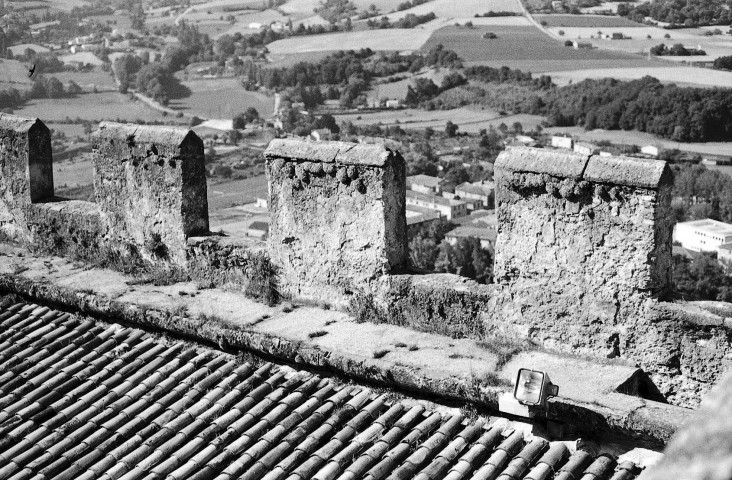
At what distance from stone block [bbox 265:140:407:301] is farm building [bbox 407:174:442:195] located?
30.4m

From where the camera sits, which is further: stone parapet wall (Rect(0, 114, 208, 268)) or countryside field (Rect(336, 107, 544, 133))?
countryside field (Rect(336, 107, 544, 133))

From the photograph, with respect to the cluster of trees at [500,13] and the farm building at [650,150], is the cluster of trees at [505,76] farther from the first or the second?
the farm building at [650,150]

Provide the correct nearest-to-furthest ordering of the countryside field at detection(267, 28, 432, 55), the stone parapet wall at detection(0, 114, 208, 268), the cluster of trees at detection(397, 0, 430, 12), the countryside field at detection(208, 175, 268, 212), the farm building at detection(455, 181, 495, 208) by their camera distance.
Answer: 1. the stone parapet wall at detection(0, 114, 208, 268)
2. the countryside field at detection(208, 175, 268, 212)
3. the farm building at detection(455, 181, 495, 208)
4. the countryside field at detection(267, 28, 432, 55)
5. the cluster of trees at detection(397, 0, 430, 12)

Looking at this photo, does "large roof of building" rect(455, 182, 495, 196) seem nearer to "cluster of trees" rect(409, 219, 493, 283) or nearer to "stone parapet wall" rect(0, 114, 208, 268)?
"cluster of trees" rect(409, 219, 493, 283)

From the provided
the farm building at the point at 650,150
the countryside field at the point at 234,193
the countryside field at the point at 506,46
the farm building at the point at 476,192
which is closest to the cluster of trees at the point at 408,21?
the countryside field at the point at 506,46

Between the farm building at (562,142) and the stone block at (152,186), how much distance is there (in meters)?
28.8

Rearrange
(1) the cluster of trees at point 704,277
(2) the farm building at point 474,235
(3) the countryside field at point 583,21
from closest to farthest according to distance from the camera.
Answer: (1) the cluster of trees at point 704,277, (2) the farm building at point 474,235, (3) the countryside field at point 583,21

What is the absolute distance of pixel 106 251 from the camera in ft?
24.8

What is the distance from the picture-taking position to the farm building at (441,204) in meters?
36.8

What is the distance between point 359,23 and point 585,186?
53724 mm

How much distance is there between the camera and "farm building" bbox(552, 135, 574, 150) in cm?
3562

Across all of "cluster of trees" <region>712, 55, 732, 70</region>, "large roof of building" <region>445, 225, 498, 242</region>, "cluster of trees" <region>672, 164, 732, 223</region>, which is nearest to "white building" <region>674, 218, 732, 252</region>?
"cluster of trees" <region>672, 164, 732, 223</region>

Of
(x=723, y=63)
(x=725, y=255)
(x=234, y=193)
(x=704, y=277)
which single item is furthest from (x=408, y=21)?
(x=234, y=193)

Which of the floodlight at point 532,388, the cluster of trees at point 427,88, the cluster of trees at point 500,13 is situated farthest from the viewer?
the cluster of trees at point 500,13
